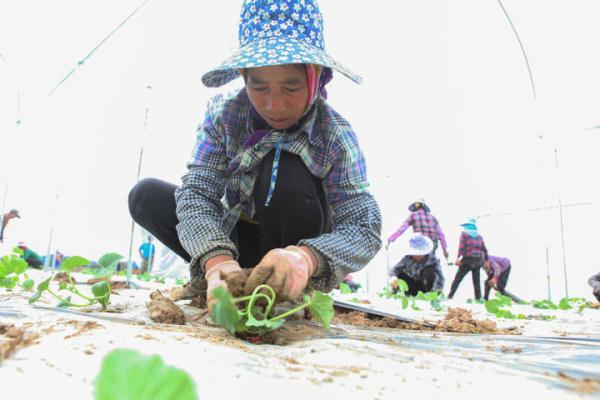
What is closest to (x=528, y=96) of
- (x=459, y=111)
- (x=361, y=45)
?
(x=459, y=111)

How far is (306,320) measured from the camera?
951mm

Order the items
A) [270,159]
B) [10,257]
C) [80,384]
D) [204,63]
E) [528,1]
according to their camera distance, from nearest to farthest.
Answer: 1. [80,384]
2. [270,159]
3. [10,257]
4. [528,1]
5. [204,63]

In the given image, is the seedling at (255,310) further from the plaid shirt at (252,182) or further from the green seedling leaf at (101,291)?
the green seedling leaf at (101,291)

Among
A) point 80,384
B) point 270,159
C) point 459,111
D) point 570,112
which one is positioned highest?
point 459,111

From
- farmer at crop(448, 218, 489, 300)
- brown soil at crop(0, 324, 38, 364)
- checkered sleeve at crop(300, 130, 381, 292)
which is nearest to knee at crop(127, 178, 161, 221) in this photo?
checkered sleeve at crop(300, 130, 381, 292)

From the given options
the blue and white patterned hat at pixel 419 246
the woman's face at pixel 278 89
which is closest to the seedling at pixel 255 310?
the woman's face at pixel 278 89

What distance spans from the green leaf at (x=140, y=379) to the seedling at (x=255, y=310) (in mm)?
248

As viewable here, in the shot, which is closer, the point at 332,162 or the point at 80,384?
the point at 80,384

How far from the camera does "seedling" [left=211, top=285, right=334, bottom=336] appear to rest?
0.56 metres

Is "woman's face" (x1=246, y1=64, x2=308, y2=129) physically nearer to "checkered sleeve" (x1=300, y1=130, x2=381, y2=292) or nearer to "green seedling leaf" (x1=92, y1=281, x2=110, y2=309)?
"checkered sleeve" (x1=300, y1=130, x2=381, y2=292)

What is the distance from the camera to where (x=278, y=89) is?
0.83 m

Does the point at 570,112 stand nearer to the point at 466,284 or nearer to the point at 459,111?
the point at 459,111

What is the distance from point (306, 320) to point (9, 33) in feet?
15.1

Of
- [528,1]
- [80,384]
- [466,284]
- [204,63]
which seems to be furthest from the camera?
[466,284]
